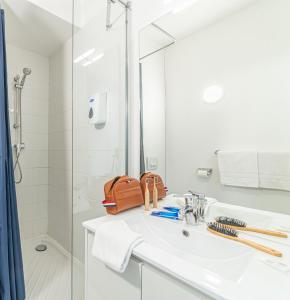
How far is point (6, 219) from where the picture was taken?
130cm

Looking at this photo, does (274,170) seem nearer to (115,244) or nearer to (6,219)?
(115,244)

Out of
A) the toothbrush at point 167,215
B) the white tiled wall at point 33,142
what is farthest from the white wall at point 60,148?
the toothbrush at point 167,215

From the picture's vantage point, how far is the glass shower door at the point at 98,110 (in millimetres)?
1550

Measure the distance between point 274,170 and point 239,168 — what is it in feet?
0.49

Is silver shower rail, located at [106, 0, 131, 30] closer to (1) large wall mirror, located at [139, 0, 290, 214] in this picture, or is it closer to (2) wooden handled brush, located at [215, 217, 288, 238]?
(1) large wall mirror, located at [139, 0, 290, 214]

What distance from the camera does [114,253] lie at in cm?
75

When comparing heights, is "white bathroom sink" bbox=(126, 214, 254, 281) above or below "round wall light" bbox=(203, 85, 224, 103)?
below

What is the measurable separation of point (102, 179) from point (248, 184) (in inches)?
40.3

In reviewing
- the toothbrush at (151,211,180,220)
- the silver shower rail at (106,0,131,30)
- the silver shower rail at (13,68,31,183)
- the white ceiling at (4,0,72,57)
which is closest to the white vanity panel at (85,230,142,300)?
the toothbrush at (151,211,180,220)

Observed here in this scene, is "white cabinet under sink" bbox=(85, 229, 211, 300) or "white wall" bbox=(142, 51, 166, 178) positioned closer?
"white cabinet under sink" bbox=(85, 229, 211, 300)

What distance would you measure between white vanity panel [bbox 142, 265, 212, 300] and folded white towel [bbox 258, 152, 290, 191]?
0.61 m

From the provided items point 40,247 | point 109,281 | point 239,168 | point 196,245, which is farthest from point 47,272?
point 239,168

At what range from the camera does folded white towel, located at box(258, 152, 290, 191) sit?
2.89 ft

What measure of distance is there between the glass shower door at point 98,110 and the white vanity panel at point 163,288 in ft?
2.86
